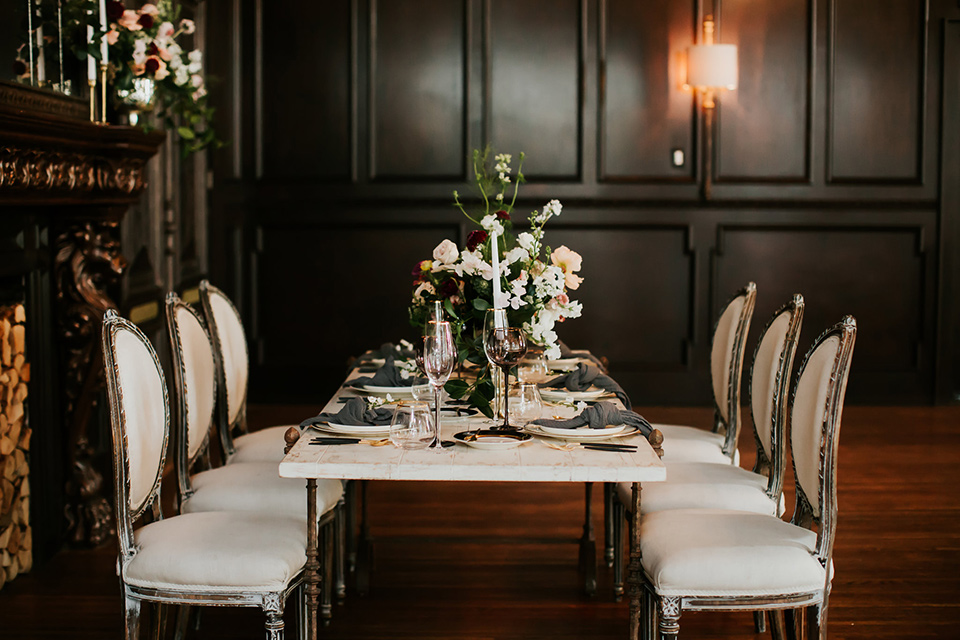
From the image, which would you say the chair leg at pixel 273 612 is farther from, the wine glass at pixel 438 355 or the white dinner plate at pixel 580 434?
the white dinner plate at pixel 580 434

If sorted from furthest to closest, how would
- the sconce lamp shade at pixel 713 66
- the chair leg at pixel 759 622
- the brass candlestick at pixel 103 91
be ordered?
the sconce lamp shade at pixel 713 66, the brass candlestick at pixel 103 91, the chair leg at pixel 759 622

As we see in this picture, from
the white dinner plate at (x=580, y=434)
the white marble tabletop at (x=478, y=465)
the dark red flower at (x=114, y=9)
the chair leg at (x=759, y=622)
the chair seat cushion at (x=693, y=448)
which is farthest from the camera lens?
the dark red flower at (x=114, y=9)

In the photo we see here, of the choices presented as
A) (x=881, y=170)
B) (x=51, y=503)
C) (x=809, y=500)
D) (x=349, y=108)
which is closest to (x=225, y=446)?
(x=51, y=503)

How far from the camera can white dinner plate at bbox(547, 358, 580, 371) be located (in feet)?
11.4

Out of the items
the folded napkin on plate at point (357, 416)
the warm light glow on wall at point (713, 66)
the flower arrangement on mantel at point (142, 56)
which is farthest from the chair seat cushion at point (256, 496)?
the warm light glow on wall at point (713, 66)

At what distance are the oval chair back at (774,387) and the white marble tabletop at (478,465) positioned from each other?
0.70 m

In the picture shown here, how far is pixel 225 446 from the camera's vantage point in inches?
130

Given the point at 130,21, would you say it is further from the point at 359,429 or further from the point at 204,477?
the point at 359,429

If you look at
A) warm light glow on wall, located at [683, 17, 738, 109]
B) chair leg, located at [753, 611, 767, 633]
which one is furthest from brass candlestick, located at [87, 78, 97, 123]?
warm light glow on wall, located at [683, 17, 738, 109]

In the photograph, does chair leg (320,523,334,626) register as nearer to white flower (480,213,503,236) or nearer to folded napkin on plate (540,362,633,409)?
folded napkin on plate (540,362,633,409)

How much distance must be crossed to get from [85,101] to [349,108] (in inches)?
109

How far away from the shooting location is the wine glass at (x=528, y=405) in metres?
2.62

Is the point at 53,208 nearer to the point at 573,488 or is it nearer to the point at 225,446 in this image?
the point at 225,446

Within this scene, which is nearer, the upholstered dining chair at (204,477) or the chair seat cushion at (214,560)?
the chair seat cushion at (214,560)
